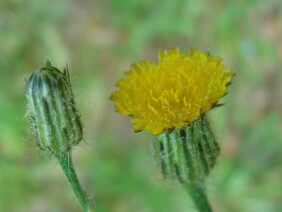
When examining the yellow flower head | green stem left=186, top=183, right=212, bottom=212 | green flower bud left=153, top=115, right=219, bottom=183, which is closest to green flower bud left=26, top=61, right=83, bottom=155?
the yellow flower head

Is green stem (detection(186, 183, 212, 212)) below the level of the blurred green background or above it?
below

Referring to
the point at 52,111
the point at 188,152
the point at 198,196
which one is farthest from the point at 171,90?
the point at 198,196

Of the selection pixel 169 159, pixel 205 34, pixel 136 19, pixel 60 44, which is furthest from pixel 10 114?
pixel 169 159

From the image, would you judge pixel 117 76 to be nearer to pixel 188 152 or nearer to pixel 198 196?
pixel 198 196

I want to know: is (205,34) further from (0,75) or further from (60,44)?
(0,75)

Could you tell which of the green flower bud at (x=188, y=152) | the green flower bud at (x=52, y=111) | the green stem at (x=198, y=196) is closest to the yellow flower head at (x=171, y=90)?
the green flower bud at (x=188, y=152)

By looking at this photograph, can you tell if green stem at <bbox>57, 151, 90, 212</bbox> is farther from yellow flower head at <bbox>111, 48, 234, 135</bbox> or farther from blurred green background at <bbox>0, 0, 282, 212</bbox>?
blurred green background at <bbox>0, 0, 282, 212</bbox>
